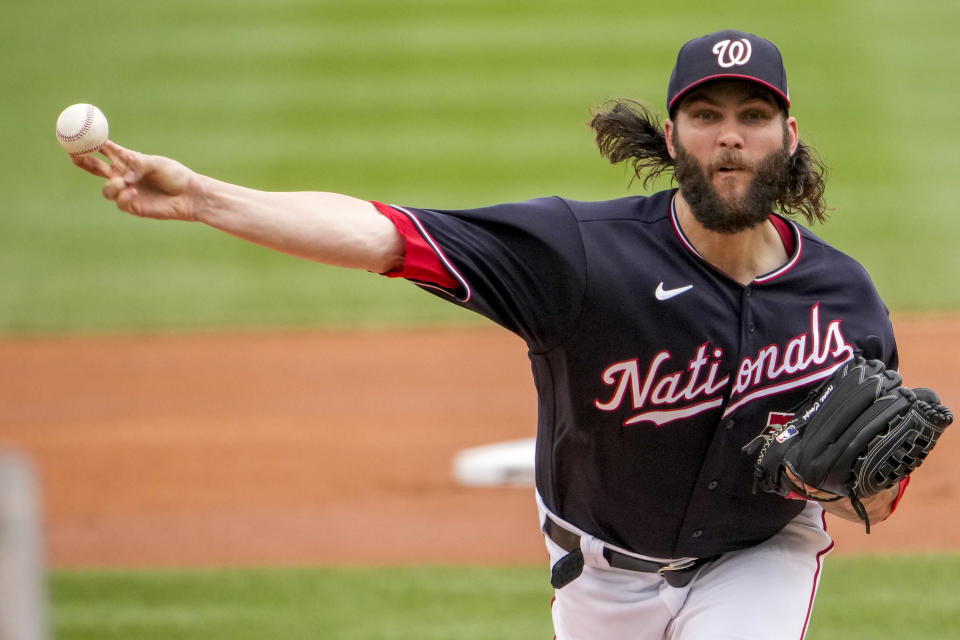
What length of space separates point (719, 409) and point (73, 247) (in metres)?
10.1

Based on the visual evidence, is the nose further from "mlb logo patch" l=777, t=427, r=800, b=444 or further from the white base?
the white base

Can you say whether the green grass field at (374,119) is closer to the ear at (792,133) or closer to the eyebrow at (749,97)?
the ear at (792,133)

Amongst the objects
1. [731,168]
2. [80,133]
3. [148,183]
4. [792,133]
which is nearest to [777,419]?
[731,168]

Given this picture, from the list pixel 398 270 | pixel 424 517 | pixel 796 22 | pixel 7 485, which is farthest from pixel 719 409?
pixel 796 22

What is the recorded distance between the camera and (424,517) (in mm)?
7277

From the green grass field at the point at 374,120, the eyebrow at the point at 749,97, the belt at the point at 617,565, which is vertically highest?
the green grass field at the point at 374,120

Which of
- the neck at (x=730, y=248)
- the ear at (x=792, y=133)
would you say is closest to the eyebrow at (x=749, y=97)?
the ear at (x=792, y=133)

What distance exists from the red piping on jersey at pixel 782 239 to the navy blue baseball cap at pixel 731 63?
0.32 m

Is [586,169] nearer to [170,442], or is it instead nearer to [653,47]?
[653,47]

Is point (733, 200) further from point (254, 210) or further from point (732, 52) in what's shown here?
point (254, 210)

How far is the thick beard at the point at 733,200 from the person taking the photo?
3.29 meters

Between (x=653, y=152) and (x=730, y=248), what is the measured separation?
1.77 ft

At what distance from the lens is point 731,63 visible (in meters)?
3.26

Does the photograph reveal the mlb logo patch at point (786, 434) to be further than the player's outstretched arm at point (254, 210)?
Yes
